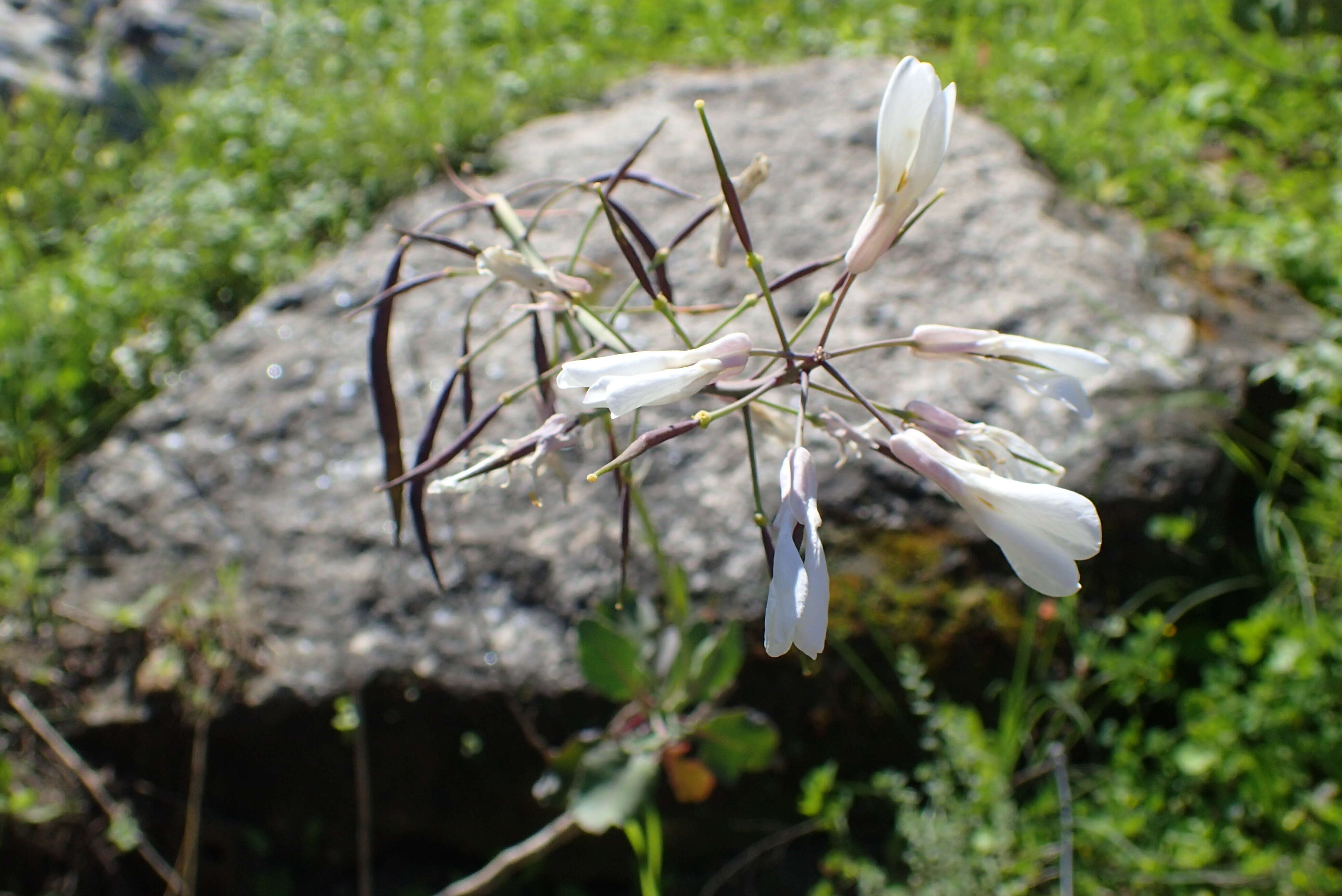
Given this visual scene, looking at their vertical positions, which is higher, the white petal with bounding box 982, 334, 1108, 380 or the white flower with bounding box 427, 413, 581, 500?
the white petal with bounding box 982, 334, 1108, 380

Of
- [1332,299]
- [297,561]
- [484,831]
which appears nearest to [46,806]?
[297,561]

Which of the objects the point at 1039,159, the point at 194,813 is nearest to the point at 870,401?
the point at 194,813

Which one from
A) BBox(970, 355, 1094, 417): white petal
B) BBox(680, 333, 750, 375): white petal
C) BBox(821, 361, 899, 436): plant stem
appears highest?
BBox(680, 333, 750, 375): white petal

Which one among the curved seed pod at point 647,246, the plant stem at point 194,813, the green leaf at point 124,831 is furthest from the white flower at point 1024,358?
the green leaf at point 124,831

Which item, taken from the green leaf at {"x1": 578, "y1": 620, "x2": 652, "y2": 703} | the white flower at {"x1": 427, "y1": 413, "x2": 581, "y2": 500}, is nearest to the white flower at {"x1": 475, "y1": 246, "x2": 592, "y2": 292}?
the white flower at {"x1": 427, "y1": 413, "x2": 581, "y2": 500}

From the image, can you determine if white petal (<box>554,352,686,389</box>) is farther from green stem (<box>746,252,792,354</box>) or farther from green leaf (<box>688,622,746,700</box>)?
green leaf (<box>688,622,746,700</box>)

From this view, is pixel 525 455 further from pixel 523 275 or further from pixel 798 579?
pixel 798 579
